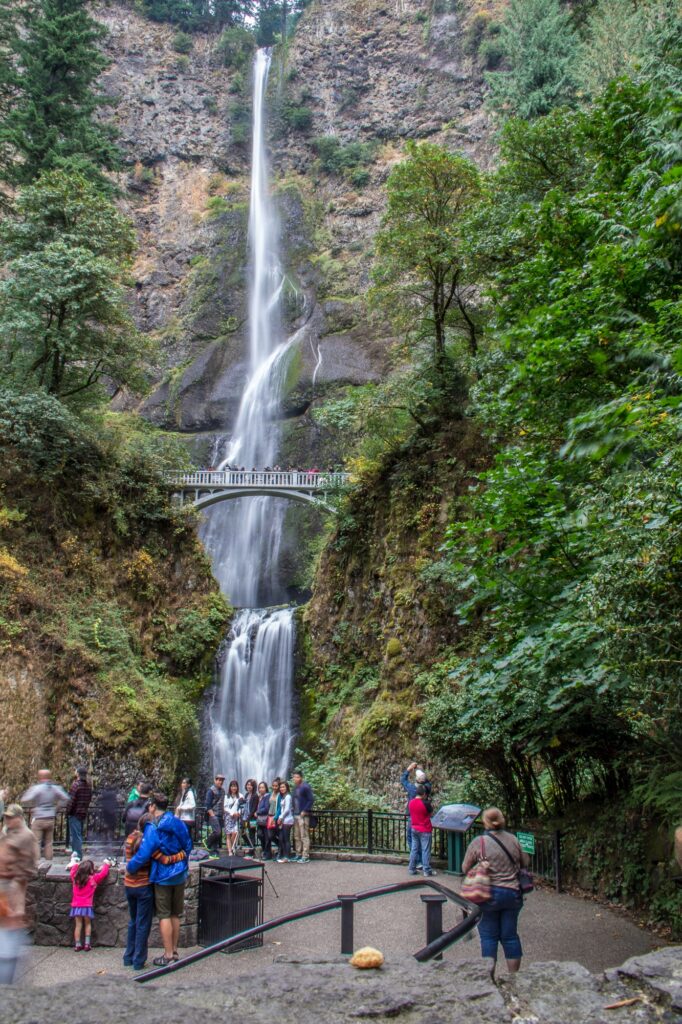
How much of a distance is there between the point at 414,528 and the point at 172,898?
15.3m

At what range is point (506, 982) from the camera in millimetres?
4637

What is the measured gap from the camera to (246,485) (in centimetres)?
3247

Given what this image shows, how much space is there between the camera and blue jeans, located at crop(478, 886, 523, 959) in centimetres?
608

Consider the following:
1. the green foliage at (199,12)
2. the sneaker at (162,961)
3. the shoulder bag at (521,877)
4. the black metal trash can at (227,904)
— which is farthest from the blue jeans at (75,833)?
the green foliage at (199,12)

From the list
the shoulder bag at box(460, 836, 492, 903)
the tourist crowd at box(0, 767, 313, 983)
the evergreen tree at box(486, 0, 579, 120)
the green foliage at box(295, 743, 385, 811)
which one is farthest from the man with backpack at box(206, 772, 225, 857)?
the evergreen tree at box(486, 0, 579, 120)

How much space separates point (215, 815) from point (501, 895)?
892cm

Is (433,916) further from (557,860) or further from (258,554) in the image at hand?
(258,554)

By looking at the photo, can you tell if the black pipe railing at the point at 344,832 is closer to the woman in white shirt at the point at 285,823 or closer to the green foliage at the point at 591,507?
the woman in white shirt at the point at 285,823

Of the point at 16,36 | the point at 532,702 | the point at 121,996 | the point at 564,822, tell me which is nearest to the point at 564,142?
the point at 532,702

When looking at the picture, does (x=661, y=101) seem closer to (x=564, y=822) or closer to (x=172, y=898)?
(x=564, y=822)

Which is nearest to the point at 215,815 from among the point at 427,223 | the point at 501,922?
the point at 501,922

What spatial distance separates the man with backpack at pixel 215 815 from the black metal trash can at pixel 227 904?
4.88 metres

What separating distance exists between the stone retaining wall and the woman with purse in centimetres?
385

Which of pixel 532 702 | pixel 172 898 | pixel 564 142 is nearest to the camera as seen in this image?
pixel 172 898
